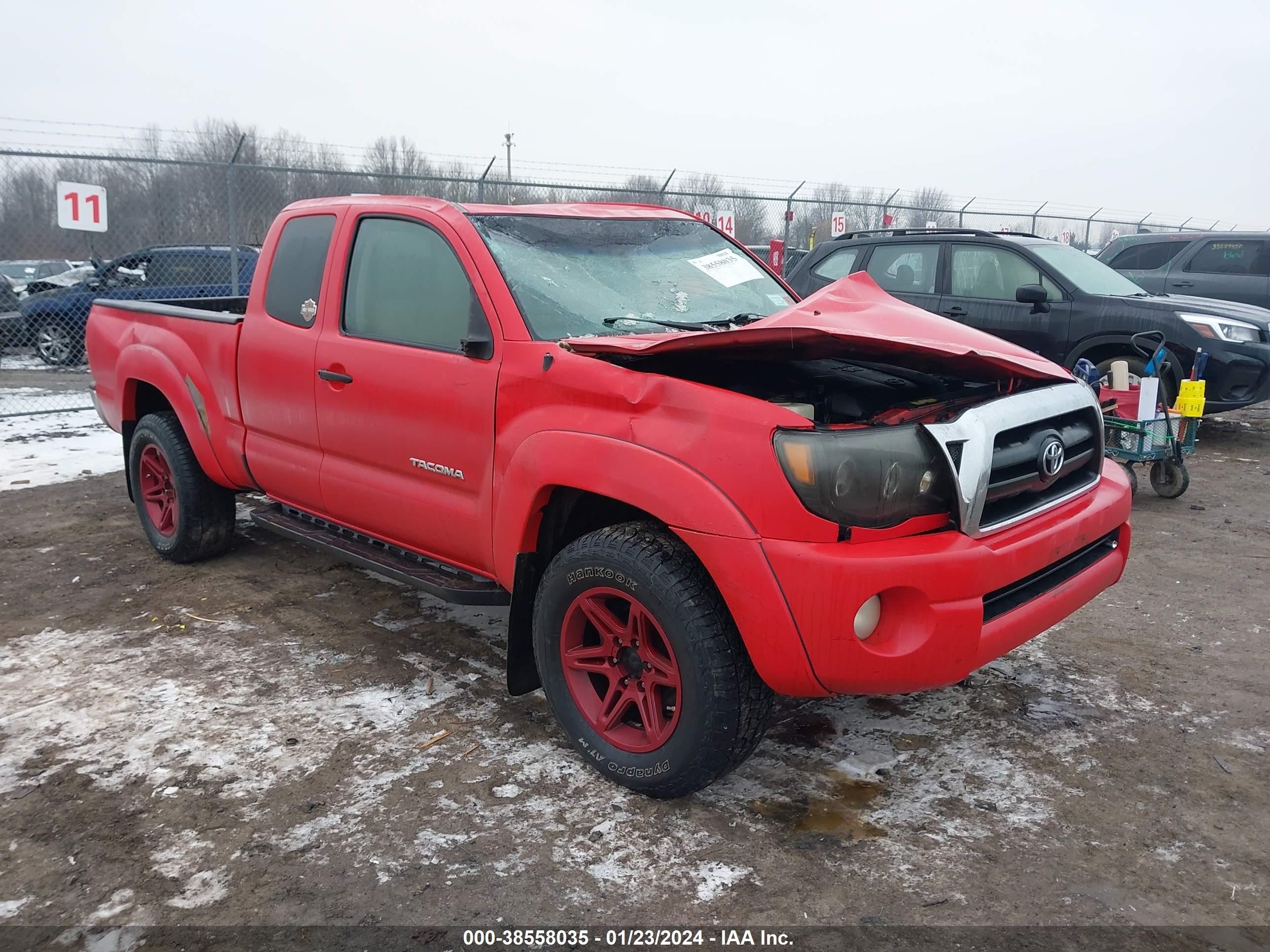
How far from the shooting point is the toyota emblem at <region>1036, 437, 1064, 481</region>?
2973 mm

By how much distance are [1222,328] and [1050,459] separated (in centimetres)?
644

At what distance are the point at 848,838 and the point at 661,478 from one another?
1182 mm

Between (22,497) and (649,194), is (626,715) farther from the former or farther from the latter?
(649,194)

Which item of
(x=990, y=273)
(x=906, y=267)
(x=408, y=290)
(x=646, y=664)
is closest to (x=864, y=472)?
(x=646, y=664)

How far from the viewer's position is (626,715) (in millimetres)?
3223

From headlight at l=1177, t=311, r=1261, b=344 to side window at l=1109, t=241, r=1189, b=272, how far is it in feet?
13.6

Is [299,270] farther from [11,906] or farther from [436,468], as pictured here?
[11,906]

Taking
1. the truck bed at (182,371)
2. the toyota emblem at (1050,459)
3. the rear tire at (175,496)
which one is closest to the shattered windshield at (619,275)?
the toyota emblem at (1050,459)

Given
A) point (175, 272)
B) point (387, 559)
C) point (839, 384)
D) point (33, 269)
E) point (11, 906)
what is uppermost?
point (33, 269)

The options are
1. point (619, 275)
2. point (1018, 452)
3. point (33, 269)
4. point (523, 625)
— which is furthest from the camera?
point (33, 269)

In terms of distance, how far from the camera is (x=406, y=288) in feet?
12.6

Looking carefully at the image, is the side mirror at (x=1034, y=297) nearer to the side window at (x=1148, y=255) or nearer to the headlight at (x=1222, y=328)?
the headlight at (x=1222, y=328)

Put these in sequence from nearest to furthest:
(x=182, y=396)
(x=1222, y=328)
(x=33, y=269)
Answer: (x=182, y=396) < (x=1222, y=328) < (x=33, y=269)

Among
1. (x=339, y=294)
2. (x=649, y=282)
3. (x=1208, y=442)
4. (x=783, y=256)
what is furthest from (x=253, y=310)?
(x=783, y=256)
